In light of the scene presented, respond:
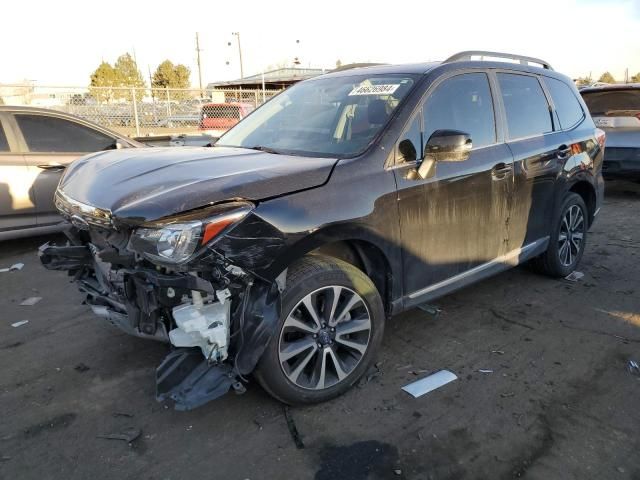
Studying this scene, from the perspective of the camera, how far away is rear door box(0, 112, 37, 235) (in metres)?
5.76

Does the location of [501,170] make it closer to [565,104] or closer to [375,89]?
[375,89]

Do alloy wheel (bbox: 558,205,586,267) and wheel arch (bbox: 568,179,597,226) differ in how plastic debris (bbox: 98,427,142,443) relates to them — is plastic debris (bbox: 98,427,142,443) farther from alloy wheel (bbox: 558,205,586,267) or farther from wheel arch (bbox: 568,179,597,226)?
wheel arch (bbox: 568,179,597,226)

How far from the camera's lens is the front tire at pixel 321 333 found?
9.16 ft

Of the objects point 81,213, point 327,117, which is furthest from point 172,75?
point 81,213

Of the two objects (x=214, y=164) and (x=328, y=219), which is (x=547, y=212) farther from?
(x=214, y=164)

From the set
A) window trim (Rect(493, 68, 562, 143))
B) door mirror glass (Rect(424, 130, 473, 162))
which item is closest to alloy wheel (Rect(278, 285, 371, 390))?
door mirror glass (Rect(424, 130, 473, 162))

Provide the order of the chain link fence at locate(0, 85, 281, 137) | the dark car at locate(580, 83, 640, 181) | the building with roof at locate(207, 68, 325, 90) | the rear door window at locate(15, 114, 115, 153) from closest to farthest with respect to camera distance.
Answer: the rear door window at locate(15, 114, 115, 153), the dark car at locate(580, 83, 640, 181), the chain link fence at locate(0, 85, 281, 137), the building with roof at locate(207, 68, 325, 90)

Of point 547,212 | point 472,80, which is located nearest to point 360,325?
point 472,80

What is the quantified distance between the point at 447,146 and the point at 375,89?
2.43 feet

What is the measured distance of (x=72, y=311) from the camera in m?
4.39

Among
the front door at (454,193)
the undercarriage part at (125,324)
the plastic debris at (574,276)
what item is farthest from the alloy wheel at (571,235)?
the undercarriage part at (125,324)

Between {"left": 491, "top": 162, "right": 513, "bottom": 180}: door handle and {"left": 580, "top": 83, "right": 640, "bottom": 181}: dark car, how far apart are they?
573cm

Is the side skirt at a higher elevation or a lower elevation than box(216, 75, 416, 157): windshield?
lower

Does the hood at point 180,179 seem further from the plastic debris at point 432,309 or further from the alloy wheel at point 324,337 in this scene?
the plastic debris at point 432,309
